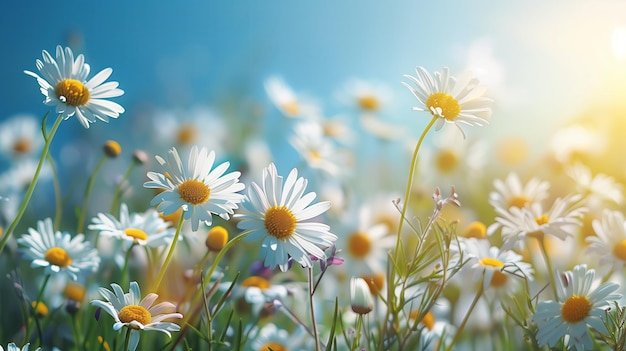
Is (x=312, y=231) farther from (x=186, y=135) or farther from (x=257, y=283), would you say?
(x=186, y=135)

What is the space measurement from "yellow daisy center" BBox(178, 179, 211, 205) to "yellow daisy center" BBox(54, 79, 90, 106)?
0.14 metres

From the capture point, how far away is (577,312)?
759 mm

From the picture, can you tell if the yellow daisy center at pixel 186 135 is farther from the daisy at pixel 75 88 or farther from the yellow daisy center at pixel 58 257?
the daisy at pixel 75 88

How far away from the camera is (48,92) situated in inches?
28.0

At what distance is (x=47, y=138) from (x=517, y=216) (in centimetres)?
52

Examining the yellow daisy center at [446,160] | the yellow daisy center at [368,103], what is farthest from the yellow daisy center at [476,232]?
the yellow daisy center at [368,103]

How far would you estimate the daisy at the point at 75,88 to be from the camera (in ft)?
2.35

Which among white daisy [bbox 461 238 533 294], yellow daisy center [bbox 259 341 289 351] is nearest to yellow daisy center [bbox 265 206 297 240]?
white daisy [bbox 461 238 533 294]

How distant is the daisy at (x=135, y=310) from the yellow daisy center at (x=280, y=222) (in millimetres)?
→ 117

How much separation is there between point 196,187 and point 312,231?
0.40 ft

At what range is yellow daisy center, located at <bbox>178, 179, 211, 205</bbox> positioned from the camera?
709 mm

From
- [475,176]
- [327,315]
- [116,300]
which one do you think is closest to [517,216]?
[116,300]

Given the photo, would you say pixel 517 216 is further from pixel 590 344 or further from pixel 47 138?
pixel 47 138

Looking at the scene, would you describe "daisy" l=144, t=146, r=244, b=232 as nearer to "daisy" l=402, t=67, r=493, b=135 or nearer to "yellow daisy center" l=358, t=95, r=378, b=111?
"daisy" l=402, t=67, r=493, b=135
